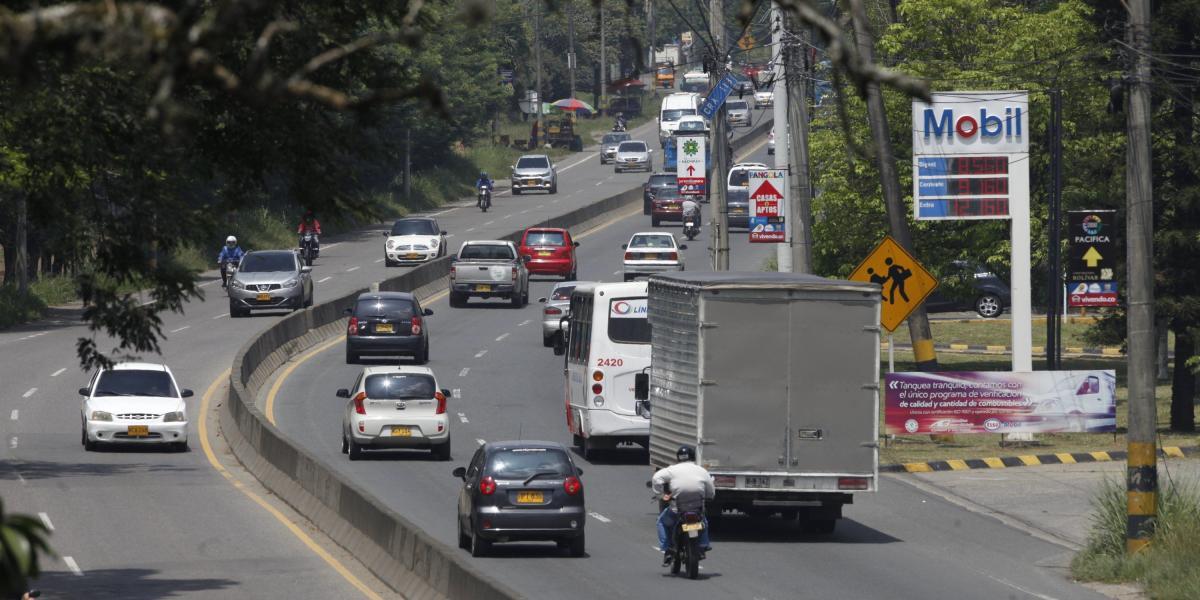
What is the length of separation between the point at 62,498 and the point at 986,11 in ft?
87.8

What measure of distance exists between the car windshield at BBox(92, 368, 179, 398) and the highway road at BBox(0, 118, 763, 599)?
1123 millimetres

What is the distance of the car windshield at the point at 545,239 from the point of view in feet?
201

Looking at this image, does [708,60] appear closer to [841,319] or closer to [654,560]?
[841,319]

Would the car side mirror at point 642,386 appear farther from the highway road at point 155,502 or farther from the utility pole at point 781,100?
the highway road at point 155,502

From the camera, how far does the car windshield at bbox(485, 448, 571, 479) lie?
826 inches

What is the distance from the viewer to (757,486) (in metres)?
22.0

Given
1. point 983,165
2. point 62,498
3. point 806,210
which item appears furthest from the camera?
point 983,165

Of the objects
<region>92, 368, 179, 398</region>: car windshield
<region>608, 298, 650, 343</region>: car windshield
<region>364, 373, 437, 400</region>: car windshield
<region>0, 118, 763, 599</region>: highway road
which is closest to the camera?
<region>0, 118, 763, 599</region>: highway road

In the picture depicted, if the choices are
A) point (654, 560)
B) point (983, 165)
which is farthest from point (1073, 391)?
point (654, 560)

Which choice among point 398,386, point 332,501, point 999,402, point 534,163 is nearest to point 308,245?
point 534,163

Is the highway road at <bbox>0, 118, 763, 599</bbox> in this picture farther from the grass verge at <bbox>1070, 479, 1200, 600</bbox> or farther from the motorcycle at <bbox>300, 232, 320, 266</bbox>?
the motorcycle at <bbox>300, 232, 320, 266</bbox>

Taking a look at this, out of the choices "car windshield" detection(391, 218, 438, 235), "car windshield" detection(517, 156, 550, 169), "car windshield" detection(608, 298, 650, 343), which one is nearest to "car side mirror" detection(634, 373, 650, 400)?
"car windshield" detection(608, 298, 650, 343)

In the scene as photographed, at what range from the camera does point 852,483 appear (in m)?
22.0

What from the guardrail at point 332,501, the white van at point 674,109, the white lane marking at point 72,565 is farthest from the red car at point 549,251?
the white van at point 674,109
